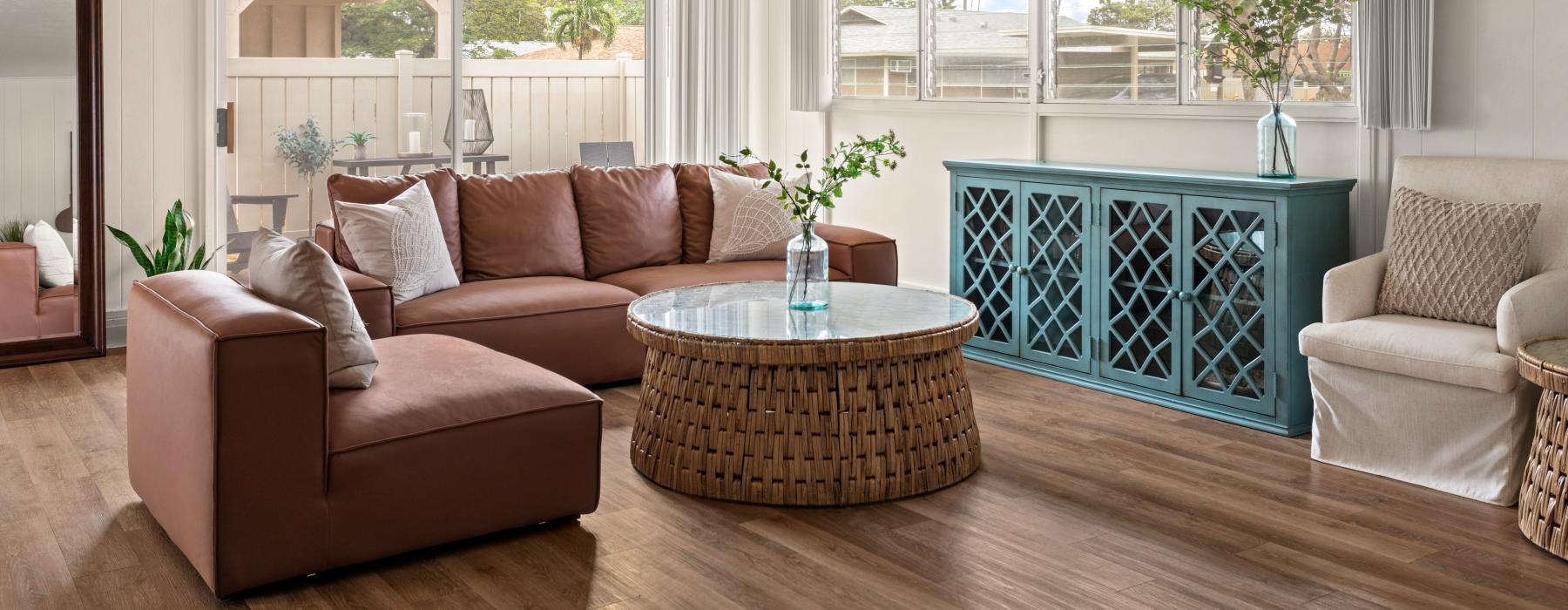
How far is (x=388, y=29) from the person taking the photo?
6105mm

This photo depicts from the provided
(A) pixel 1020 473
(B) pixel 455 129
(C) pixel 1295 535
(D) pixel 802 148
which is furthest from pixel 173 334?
(D) pixel 802 148

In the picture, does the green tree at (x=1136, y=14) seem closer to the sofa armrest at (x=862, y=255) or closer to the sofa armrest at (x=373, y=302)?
the sofa armrest at (x=862, y=255)

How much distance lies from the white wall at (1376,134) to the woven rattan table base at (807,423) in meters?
1.76

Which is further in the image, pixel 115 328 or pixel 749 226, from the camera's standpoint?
pixel 115 328

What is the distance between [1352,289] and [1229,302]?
1.50ft

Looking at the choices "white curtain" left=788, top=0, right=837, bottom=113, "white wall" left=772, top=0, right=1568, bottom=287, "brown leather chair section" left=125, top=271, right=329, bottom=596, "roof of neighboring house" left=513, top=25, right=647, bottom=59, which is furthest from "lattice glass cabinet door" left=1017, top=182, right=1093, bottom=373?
"brown leather chair section" left=125, top=271, right=329, bottom=596

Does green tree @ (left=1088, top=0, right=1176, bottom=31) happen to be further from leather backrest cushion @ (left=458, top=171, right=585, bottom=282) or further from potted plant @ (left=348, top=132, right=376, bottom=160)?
potted plant @ (left=348, top=132, right=376, bottom=160)

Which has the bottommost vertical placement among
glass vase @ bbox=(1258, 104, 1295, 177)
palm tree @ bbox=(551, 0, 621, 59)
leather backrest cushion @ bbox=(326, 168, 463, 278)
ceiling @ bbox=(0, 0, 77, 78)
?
leather backrest cushion @ bbox=(326, 168, 463, 278)

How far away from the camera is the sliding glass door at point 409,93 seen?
5809mm

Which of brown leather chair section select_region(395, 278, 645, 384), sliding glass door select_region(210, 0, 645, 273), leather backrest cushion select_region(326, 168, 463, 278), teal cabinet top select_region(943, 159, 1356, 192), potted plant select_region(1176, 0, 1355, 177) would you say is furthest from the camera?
sliding glass door select_region(210, 0, 645, 273)

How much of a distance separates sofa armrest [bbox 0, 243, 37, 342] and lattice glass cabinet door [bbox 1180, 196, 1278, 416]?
4.35 meters

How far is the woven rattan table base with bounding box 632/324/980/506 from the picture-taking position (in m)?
3.40

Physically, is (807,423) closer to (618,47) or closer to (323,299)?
(323,299)

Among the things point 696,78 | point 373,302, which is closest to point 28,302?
point 373,302
